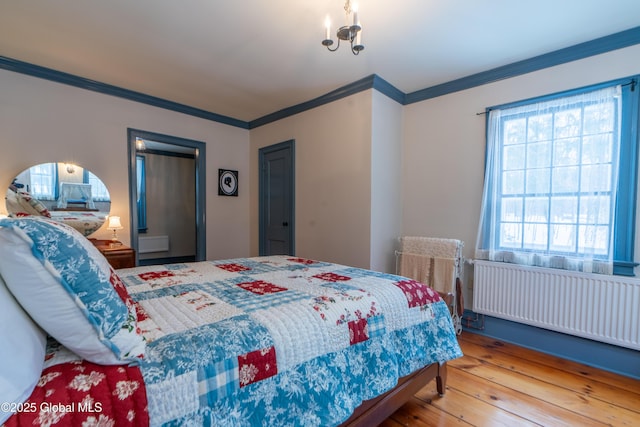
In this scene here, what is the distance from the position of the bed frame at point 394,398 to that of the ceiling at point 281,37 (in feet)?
7.72

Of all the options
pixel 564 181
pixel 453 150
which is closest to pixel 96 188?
pixel 453 150

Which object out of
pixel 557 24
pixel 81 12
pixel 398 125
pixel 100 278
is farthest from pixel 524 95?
pixel 81 12

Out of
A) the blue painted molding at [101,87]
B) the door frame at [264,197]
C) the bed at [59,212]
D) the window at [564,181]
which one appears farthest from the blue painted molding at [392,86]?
the bed at [59,212]

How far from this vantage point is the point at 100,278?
87cm

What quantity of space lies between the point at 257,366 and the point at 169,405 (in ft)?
0.89

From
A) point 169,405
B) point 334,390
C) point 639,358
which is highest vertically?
point 169,405

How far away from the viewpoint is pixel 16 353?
2.17ft

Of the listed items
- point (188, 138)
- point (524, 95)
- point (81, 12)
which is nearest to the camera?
point (81, 12)

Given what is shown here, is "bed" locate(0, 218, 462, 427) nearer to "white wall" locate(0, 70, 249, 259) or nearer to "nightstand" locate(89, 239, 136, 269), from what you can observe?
"nightstand" locate(89, 239, 136, 269)

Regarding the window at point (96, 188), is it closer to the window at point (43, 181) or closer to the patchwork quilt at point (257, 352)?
the window at point (43, 181)

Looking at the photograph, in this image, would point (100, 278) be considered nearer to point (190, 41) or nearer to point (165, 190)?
point (190, 41)

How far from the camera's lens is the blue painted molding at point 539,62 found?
2.21 m

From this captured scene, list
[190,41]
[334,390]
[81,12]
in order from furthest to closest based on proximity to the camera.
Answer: [190,41], [81,12], [334,390]

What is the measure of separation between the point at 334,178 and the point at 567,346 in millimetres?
2617
